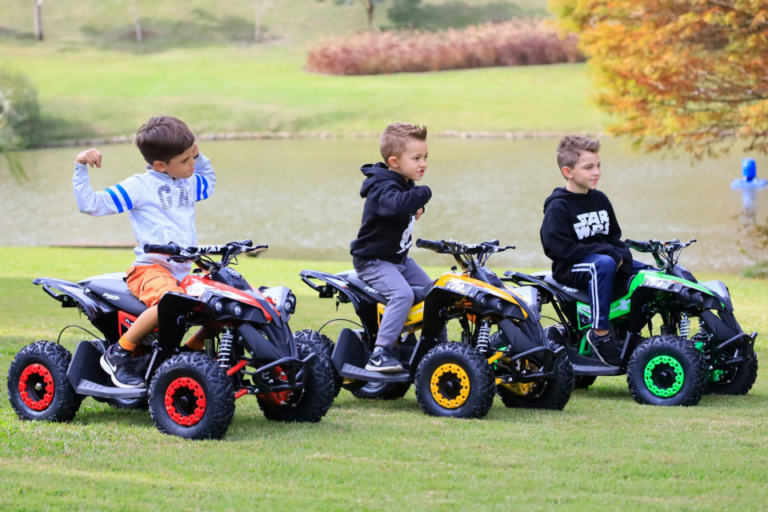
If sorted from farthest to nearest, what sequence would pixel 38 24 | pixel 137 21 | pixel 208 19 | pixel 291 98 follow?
pixel 208 19 → pixel 137 21 → pixel 38 24 → pixel 291 98

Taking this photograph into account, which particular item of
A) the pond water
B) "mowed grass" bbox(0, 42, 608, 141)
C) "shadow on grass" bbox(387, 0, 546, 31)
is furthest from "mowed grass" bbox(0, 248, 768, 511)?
"shadow on grass" bbox(387, 0, 546, 31)

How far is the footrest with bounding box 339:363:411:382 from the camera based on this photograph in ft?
21.3

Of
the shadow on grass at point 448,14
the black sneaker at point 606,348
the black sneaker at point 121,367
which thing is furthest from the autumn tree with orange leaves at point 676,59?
the shadow on grass at point 448,14

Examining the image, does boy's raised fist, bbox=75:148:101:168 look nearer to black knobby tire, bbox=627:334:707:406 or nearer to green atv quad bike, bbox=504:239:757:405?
green atv quad bike, bbox=504:239:757:405

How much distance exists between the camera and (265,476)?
4.62 m

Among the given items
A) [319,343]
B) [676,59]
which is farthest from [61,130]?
[319,343]

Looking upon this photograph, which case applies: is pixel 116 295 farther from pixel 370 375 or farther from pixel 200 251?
pixel 370 375

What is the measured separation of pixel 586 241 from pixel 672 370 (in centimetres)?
116

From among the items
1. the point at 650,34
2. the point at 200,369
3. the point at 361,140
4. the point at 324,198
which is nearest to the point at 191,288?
the point at 200,369

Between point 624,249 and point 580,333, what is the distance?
706 mm

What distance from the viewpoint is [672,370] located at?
6680 millimetres

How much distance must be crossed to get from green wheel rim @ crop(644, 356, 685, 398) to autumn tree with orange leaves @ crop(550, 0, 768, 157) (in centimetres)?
961

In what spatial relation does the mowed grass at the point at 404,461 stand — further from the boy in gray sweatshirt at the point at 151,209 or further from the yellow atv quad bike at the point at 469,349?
the boy in gray sweatshirt at the point at 151,209

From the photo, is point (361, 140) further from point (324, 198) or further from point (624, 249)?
point (624, 249)
